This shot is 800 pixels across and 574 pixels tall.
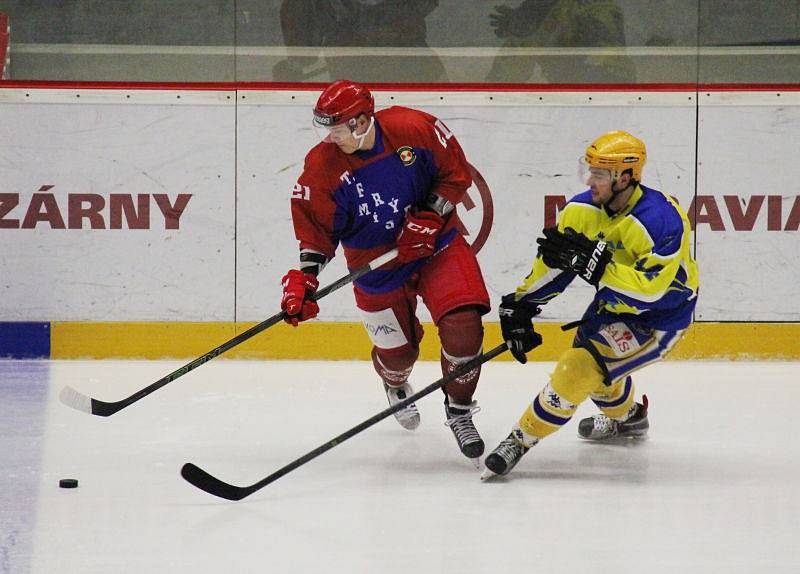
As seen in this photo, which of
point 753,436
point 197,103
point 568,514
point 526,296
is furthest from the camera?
point 197,103

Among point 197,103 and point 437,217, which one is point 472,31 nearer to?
point 197,103

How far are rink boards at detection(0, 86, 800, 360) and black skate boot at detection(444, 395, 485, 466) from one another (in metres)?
1.70

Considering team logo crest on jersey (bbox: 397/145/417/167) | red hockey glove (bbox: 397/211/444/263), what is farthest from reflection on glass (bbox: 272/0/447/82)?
red hockey glove (bbox: 397/211/444/263)

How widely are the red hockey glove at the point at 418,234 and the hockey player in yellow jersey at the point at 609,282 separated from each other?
1.05 feet

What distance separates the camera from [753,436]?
391cm

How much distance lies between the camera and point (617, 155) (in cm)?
326

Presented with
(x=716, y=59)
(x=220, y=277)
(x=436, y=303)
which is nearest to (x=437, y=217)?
(x=436, y=303)

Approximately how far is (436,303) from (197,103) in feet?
6.80

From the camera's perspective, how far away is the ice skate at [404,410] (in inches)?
158

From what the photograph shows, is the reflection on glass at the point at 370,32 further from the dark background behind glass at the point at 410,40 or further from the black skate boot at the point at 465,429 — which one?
the black skate boot at the point at 465,429

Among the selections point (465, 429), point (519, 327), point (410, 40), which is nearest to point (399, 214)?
point (519, 327)

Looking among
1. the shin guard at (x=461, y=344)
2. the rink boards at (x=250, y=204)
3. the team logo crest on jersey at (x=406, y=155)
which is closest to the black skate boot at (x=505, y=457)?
the shin guard at (x=461, y=344)

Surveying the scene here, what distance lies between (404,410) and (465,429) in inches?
19.1

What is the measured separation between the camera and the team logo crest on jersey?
12.1 ft
